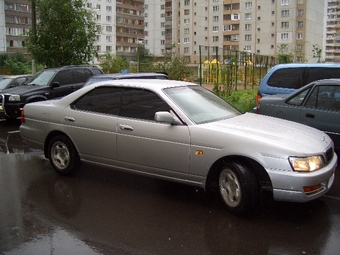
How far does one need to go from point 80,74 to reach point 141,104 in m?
8.55

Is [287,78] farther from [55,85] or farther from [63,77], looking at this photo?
[63,77]

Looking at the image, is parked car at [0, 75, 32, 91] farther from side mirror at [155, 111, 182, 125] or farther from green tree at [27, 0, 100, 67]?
side mirror at [155, 111, 182, 125]

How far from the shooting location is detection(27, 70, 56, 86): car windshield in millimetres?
13044

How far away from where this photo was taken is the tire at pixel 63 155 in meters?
6.60

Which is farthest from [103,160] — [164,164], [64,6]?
[64,6]

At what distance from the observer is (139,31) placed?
100000 mm

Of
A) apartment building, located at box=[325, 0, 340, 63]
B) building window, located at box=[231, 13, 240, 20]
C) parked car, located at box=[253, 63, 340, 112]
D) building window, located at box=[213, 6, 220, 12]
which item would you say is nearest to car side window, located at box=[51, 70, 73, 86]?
parked car, located at box=[253, 63, 340, 112]

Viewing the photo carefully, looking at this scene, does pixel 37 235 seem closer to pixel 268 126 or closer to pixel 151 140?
pixel 151 140

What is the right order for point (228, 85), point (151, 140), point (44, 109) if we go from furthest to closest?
1. point (228, 85)
2. point (44, 109)
3. point (151, 140)

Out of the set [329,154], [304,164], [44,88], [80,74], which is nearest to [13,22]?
[80,74]

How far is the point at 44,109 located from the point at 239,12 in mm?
74031

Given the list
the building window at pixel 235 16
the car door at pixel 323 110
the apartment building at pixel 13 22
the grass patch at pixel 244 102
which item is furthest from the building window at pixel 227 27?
the car door at pixel 323 110

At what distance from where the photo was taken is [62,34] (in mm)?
17781

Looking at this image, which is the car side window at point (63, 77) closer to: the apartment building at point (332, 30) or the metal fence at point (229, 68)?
the metal fence at point (229, 68)
